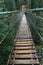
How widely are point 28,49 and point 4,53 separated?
20.0 inches

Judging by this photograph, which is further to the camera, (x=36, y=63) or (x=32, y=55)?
(x=32, y=55)

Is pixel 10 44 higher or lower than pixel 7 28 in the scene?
lower

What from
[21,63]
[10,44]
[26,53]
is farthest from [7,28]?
[21,63]

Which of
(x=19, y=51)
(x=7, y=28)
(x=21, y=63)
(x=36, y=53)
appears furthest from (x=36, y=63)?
(x=7, y=28)

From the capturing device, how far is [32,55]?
360 cm

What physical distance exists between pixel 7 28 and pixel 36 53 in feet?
2.75

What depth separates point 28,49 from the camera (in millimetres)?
4035

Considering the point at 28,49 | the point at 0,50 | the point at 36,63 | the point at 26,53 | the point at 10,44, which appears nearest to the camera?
the point at 36,63

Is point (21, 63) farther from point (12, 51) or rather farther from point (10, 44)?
point (10, 44)

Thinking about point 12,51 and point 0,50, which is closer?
point 0,50

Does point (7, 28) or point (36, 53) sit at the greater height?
point (7, 28)

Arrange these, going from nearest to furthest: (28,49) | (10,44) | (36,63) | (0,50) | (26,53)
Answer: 1. (36,63)
2. (0,50)
3. (26,53)
4. (28,49)
5. (10,44)

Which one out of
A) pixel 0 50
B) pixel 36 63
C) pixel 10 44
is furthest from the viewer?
pixel 10 44

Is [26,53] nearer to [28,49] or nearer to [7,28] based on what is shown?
[28,49]
